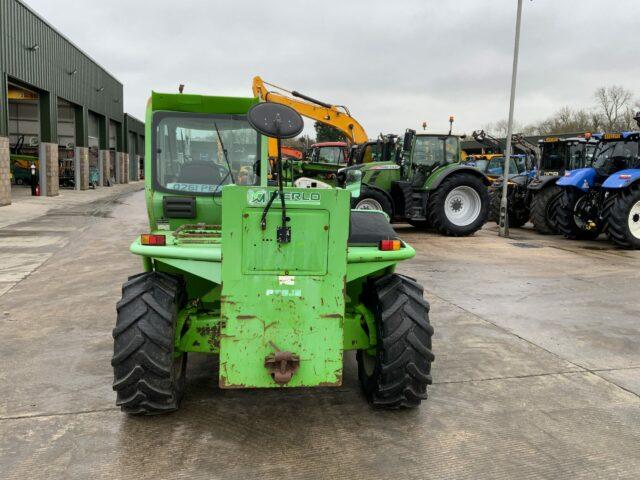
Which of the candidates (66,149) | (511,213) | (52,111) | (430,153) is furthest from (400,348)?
(66,149)

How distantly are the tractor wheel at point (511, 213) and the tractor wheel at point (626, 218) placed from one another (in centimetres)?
416

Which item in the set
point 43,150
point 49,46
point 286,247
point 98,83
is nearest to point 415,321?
point 286,247

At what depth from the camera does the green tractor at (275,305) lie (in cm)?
315

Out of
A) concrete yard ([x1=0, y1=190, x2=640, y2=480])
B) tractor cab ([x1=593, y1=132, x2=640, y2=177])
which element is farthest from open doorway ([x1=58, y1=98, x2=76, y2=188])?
concrete yard ([x1=0, y1=190, x2=640, y2=480])

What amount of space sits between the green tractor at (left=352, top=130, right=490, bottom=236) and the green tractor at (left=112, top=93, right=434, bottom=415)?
912 centimetres

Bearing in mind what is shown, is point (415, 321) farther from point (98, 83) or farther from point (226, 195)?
point (98, 83)

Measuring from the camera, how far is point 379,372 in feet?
11.5

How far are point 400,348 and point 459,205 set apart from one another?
10371 mm

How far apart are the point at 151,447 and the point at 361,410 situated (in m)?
1.37

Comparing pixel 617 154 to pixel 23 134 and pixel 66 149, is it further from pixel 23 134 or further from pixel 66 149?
pixel 23 134

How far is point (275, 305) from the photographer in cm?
317

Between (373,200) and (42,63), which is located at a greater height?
(42,63)

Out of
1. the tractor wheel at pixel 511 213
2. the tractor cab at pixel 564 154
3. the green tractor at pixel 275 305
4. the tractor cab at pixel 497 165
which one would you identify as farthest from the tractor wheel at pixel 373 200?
the green tractor at pixel 275 305

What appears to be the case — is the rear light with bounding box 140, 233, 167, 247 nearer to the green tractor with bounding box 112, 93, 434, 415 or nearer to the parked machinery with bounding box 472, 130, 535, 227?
the green tractor with bounding box 112, 93, 434, 415
